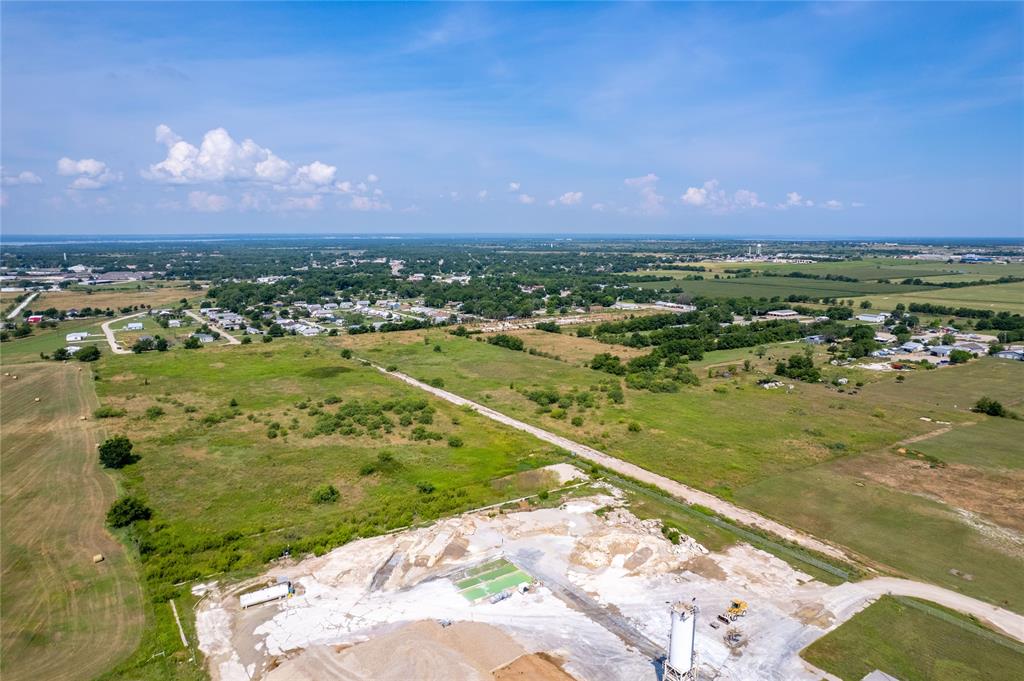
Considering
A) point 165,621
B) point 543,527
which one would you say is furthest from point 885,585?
point 165,621

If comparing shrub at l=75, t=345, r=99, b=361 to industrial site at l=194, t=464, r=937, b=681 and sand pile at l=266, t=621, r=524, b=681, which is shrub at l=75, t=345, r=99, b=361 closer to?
industrial site at l=194, t=464, r=937, b=681

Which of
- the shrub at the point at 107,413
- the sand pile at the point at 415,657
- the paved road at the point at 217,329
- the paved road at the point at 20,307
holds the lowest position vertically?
the sand pile at the point at 415,657

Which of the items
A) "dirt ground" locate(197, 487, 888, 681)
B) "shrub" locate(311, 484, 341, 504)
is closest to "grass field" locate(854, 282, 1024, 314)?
A: "dirt ground" locate(197, 487, 888, 681)

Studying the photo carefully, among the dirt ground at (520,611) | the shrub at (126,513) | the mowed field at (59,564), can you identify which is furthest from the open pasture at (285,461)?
the dirt ground at (520,611)

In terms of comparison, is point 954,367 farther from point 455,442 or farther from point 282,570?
point 282,570

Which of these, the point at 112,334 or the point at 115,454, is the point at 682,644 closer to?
the point at 115,454

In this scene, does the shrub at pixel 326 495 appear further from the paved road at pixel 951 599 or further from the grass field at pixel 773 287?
the grass field at pixel 773 287
